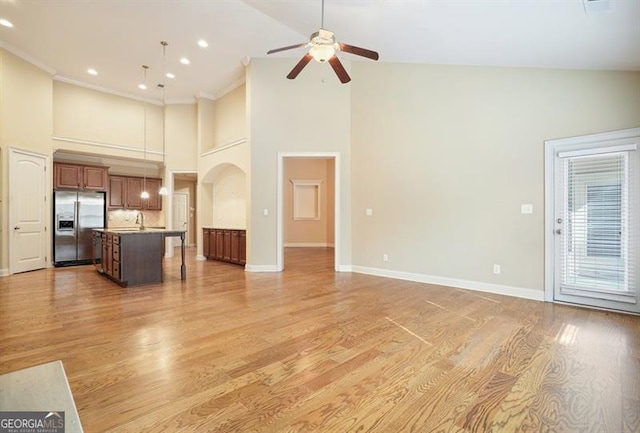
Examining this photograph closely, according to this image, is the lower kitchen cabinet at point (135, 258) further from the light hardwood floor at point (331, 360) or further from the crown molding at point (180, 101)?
the crown molding at point (180, 101)

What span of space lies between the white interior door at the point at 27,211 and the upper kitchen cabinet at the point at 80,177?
1.20ft

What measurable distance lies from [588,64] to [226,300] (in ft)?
17.4

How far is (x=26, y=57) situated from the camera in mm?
5879

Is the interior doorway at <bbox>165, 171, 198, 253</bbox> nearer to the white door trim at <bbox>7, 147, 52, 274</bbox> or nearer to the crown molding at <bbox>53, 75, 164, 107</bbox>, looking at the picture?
the crown molding at <bbox>53, 75, 164, 107</bbox>

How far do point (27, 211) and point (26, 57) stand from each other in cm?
298

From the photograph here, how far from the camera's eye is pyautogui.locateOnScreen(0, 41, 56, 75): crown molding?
549 cm

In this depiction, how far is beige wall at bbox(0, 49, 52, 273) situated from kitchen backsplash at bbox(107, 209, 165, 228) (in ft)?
5.64

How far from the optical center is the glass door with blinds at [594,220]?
3.50 metres

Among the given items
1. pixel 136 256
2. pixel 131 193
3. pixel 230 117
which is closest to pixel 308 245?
pixel 230 117

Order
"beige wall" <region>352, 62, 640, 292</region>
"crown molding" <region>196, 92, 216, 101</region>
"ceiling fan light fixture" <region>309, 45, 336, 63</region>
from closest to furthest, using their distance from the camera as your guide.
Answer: "ceiling fan light fixture" <region>309, 45, 336, 63</region>, "beige wall" <region>352, 62, 640, 292</region>, "crown molding" <region>196, 92, 216, 101</region>

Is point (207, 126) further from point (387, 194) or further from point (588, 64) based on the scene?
point (588, 64)

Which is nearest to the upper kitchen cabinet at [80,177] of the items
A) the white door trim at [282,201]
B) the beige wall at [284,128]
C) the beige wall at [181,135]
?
the beige wall at [181,135]
